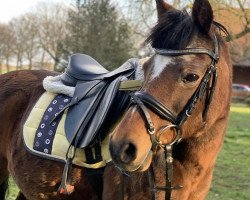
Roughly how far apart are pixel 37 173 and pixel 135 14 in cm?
1715

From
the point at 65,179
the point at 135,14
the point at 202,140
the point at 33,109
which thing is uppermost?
the point at 202,140

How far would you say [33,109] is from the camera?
3.60 meters

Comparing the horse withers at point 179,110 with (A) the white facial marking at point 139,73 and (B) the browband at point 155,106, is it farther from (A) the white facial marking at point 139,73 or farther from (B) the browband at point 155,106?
(A) the white facial marking at point 139,73

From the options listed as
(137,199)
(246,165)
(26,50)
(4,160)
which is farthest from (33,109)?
(26,50)

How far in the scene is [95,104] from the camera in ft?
9.99

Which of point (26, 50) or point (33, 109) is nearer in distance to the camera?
point (33, 109)

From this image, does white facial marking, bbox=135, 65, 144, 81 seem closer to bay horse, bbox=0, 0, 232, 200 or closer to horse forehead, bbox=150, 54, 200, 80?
bay horse, bbox=0, 0, 232, 200

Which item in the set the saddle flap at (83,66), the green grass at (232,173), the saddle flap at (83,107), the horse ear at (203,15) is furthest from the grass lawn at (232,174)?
the horse ear at (203,15)

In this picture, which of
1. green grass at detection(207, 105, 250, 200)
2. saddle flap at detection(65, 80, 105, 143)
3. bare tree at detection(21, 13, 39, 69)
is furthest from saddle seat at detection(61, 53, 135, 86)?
bare tree at detection(21, 13, 39, 69)

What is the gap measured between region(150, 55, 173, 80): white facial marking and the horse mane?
0.24ft

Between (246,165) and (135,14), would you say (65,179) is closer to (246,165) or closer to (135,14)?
(246,165)

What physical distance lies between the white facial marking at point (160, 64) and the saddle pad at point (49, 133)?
2.76 feet

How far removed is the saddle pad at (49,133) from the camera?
307 cm

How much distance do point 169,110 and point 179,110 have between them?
84 millimetres
